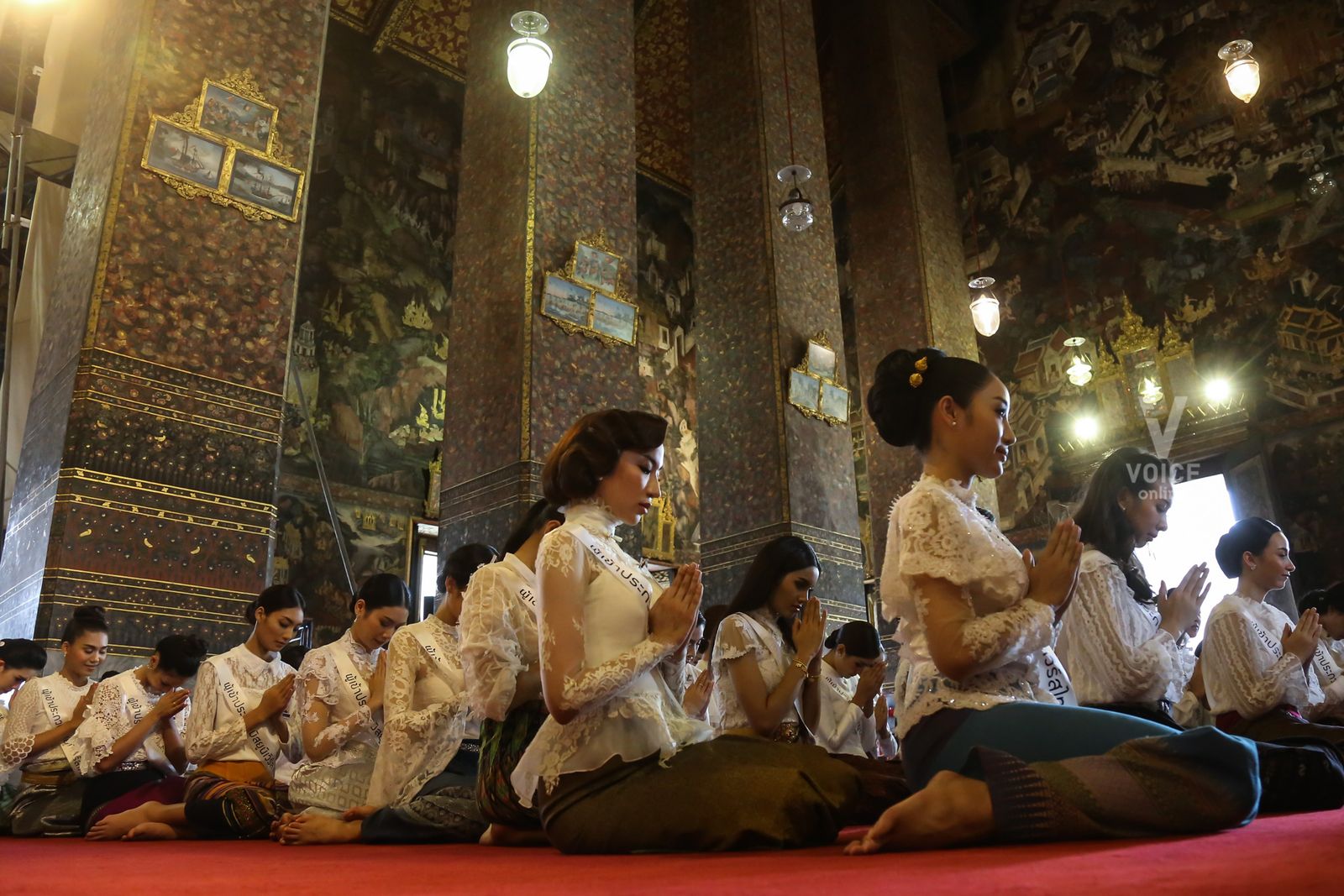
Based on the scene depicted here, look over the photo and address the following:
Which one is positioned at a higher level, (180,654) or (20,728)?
(180,654)

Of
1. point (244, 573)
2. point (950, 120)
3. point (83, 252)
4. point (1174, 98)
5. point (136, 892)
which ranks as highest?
point (950, 120)

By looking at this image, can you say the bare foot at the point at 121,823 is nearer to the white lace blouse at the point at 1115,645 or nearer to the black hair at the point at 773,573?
the black hair at the point at 773,573

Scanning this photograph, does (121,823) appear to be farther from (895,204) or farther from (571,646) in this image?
(895,204)

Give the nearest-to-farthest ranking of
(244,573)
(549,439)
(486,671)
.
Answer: (486,671)
(244,573)
(549,439)

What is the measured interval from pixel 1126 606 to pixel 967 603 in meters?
1.21

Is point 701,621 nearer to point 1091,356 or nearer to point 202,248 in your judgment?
point 202,248

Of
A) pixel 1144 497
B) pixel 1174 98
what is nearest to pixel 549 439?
pixel 1144 497

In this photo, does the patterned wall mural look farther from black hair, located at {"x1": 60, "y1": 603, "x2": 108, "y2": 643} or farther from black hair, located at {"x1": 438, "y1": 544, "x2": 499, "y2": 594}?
black hair, located at {"x1": 60, "y1": 603, "x2": 108, "y2": 643}

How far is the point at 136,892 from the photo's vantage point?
162cm

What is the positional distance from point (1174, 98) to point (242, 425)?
1240 centimetres

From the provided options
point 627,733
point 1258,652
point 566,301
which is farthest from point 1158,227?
point 627,733

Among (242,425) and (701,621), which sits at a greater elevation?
(242,425)

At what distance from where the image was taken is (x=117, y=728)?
4535 millimetres

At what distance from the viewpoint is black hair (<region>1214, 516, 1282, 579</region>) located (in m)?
4.33
